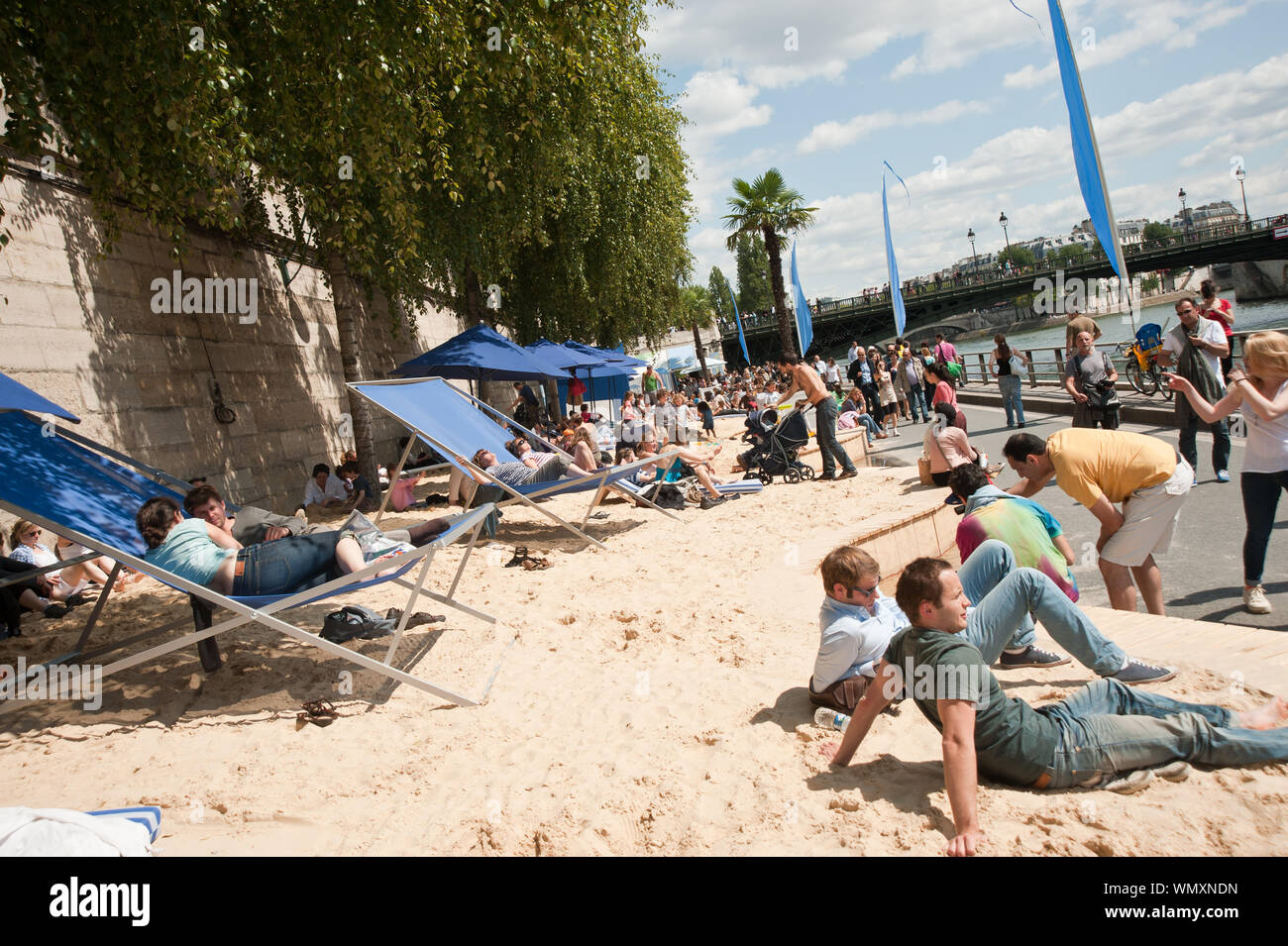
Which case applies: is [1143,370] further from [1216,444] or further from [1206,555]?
[1206,555]

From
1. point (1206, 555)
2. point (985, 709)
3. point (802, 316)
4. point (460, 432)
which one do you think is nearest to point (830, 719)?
point (985, 709)

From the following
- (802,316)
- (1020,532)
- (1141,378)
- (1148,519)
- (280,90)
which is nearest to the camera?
(1020,532)

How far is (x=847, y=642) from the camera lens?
3.12 m

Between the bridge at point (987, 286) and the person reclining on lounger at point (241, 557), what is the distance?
43.4 meters

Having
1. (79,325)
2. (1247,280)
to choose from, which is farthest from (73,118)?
(1247,280)

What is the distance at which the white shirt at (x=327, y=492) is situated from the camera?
9750mm

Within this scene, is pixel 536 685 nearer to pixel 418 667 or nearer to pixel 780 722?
pixel 418 667

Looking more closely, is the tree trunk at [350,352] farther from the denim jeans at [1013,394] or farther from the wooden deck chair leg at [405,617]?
the denim jeans at [1013,394]

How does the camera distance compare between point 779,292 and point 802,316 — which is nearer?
point 802,316

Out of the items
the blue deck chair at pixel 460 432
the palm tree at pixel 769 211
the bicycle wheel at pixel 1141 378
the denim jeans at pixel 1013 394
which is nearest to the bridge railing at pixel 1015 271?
the palm tree at pixel 769 211

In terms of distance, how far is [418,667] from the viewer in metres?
4.25

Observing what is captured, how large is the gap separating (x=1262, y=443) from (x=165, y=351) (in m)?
9.02
